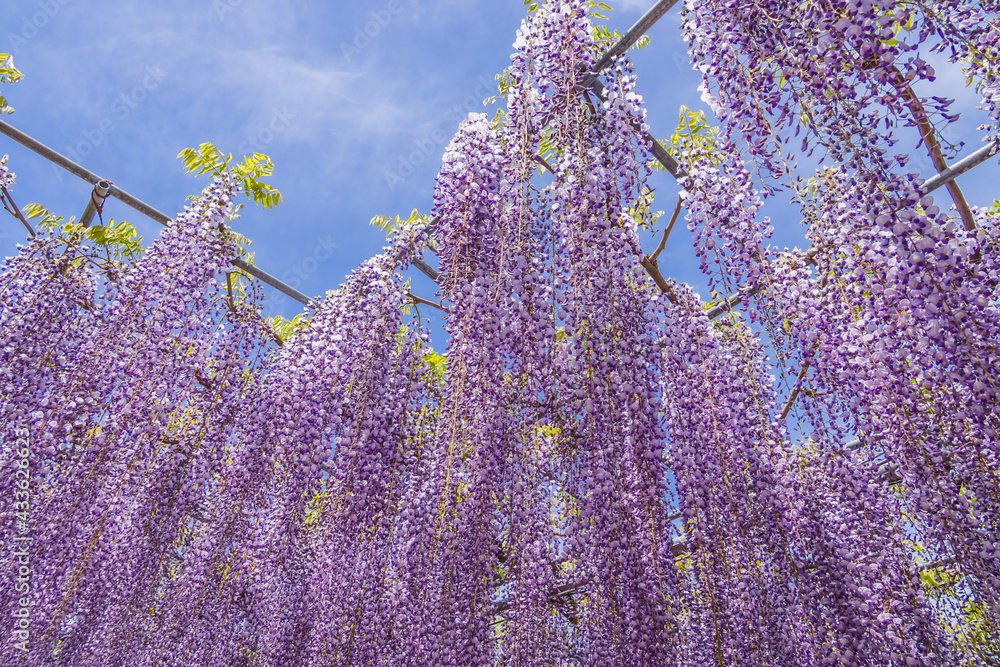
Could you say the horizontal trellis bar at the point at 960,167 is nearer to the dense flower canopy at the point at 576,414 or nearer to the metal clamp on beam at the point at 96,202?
the dense flower canopy at the point at 576,414

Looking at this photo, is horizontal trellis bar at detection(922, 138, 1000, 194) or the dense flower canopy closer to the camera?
the dense flower canopy

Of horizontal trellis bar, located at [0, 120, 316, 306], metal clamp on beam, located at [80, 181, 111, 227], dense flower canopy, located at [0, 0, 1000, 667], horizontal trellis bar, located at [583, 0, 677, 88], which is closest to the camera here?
dense flower canopy, located at [0, 0, 1000, 667]

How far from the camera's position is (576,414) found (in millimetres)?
3225

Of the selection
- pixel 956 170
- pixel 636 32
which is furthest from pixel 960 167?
pixel 636 32

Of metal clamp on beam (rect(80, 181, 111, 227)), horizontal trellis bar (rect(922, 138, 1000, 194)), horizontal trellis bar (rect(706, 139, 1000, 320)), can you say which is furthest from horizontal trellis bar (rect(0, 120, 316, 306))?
horizontal trellis bar (rect(922, 138, 1000, 194))

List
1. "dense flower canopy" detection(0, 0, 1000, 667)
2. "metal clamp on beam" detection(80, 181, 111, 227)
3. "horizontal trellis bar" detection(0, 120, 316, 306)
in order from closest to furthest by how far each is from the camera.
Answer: "dense flower canopy" detection(0, 0, 1000, 667), "horizontal trellis bar" detection(0, 120, 316, 306), "metal clamp on beam" detection(80, 181, 111, 227)

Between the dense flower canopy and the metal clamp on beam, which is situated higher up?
the metal clamp on beam

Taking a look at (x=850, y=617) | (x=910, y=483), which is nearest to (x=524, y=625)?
(x=850, y=617)

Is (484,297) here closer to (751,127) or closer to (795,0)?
(751,127)

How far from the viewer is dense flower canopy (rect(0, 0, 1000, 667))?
2.45m

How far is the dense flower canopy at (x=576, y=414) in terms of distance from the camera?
2451mm

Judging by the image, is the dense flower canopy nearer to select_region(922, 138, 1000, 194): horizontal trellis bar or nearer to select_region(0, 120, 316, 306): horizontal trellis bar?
select_region(922, 138, 1000, 194): horizontal trellis bar

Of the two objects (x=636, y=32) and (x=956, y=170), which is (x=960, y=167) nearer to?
(x=956, y=170)

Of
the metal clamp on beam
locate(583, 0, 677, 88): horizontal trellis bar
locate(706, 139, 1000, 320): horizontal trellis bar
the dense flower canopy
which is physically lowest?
the dense flower canopy
